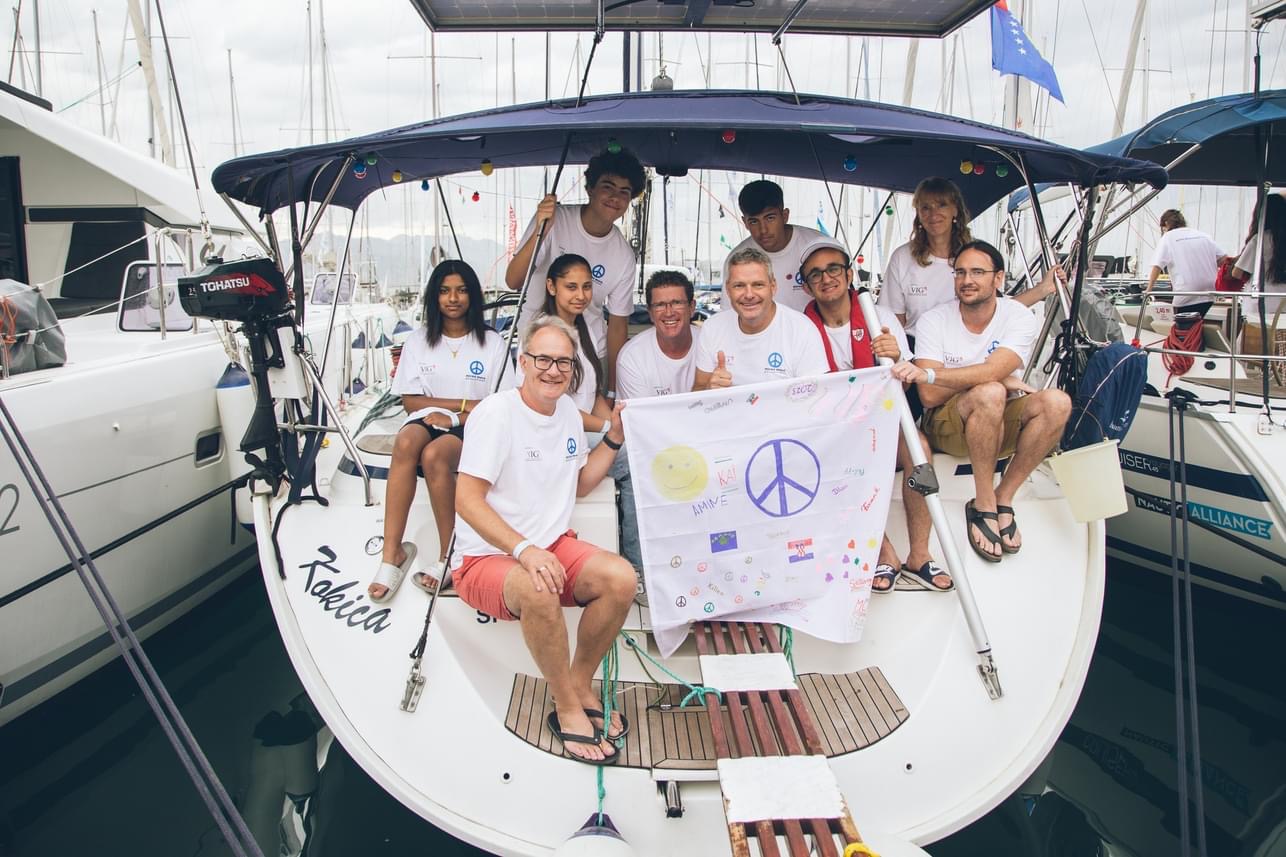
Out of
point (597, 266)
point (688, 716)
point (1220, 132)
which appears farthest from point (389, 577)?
point (1220, 132)

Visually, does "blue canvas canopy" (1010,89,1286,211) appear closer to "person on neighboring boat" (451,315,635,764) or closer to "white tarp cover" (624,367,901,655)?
"white tarp cover" (624,367,901,655)

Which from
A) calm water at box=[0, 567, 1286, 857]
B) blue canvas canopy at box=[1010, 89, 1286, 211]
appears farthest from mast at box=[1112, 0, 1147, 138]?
calm water at box=[0, 567, 1286, 857]

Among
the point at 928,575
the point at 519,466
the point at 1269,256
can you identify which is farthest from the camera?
the point at 1269,256

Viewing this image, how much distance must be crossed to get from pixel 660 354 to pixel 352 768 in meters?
2.39

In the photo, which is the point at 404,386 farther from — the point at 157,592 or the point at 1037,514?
the point at 1037,514

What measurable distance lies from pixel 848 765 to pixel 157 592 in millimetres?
4122

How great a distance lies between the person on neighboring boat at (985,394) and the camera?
11.5 feet

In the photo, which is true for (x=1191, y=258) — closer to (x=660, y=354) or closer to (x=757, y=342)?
(x=757, y=342)

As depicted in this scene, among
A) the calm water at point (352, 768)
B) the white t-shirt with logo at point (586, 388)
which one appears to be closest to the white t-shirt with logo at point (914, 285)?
the white t-shirt with logo at point (586, 388)

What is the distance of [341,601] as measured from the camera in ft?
10.6

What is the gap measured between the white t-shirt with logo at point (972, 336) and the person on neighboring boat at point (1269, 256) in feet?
9.44

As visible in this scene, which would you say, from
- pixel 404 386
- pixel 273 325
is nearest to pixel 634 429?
pixel 404 386

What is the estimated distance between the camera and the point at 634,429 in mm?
3197

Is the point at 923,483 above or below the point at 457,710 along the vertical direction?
above
